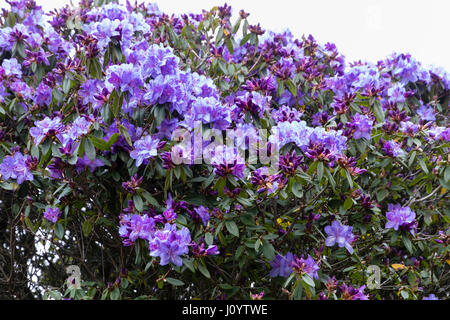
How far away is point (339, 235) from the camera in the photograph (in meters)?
2.37

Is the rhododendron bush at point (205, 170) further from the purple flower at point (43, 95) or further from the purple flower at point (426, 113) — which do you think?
the purple flower at point (426, 113)

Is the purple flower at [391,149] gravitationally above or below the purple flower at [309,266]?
above

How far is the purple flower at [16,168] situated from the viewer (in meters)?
2.35

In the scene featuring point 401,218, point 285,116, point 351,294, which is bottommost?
point 351,294

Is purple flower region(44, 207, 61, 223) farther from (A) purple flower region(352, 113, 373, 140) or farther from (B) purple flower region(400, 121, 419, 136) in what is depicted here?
(B) purple flower region(400, 121, 419, 136)

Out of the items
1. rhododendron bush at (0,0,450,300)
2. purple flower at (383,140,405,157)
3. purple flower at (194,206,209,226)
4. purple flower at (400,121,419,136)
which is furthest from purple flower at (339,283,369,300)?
purple flower at (400,121,419,136)

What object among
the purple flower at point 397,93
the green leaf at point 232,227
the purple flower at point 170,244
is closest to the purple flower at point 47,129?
the purple flower at point 170,244

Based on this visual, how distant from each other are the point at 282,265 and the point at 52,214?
3.48ft

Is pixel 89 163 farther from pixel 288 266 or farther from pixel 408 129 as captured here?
pixel 408 129

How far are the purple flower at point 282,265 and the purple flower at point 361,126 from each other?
24.8 inches

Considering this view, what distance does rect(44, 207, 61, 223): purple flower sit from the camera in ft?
7.83

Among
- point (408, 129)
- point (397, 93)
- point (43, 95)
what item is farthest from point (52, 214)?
point (397, 93)

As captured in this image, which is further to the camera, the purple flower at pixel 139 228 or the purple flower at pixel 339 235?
the purple flower at pixel 339 235

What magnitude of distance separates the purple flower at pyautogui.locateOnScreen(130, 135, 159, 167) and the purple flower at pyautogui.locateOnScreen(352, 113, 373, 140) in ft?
3.00
